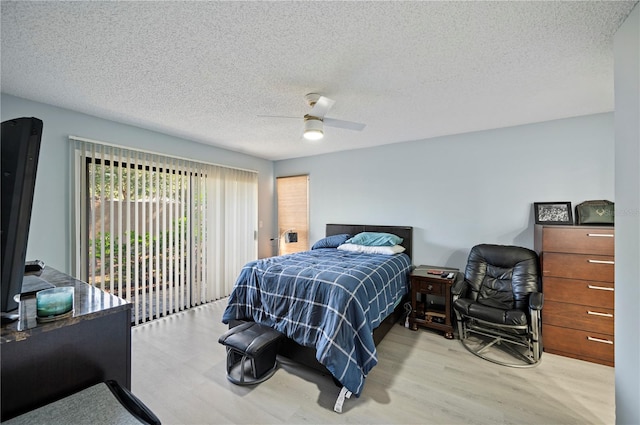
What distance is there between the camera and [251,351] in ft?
6.97

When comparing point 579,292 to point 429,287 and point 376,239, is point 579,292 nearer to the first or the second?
point 429,287

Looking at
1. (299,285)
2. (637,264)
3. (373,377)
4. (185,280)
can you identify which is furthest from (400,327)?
(185,280)

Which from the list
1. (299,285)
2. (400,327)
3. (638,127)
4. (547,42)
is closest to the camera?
(638,127)

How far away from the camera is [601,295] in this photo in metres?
2.50

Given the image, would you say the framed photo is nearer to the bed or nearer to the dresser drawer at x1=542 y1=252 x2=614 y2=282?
the dresser drawer at x1=542 y1=252 x2=614 y2=282

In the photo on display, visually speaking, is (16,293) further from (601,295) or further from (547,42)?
(601,295)

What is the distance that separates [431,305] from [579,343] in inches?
56.1

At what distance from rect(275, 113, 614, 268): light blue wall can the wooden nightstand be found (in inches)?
25.4

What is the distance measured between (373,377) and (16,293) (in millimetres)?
2385

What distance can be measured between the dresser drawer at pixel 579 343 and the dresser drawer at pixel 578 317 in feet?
0.16

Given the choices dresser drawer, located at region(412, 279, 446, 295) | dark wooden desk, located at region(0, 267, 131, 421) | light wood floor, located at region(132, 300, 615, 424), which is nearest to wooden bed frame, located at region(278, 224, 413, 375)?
light wood floor, located at region(132, 300, 615, 424)

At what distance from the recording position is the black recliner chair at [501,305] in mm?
2543

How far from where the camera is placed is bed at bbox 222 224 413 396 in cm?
207

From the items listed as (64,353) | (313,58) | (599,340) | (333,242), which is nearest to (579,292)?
(599,340)
